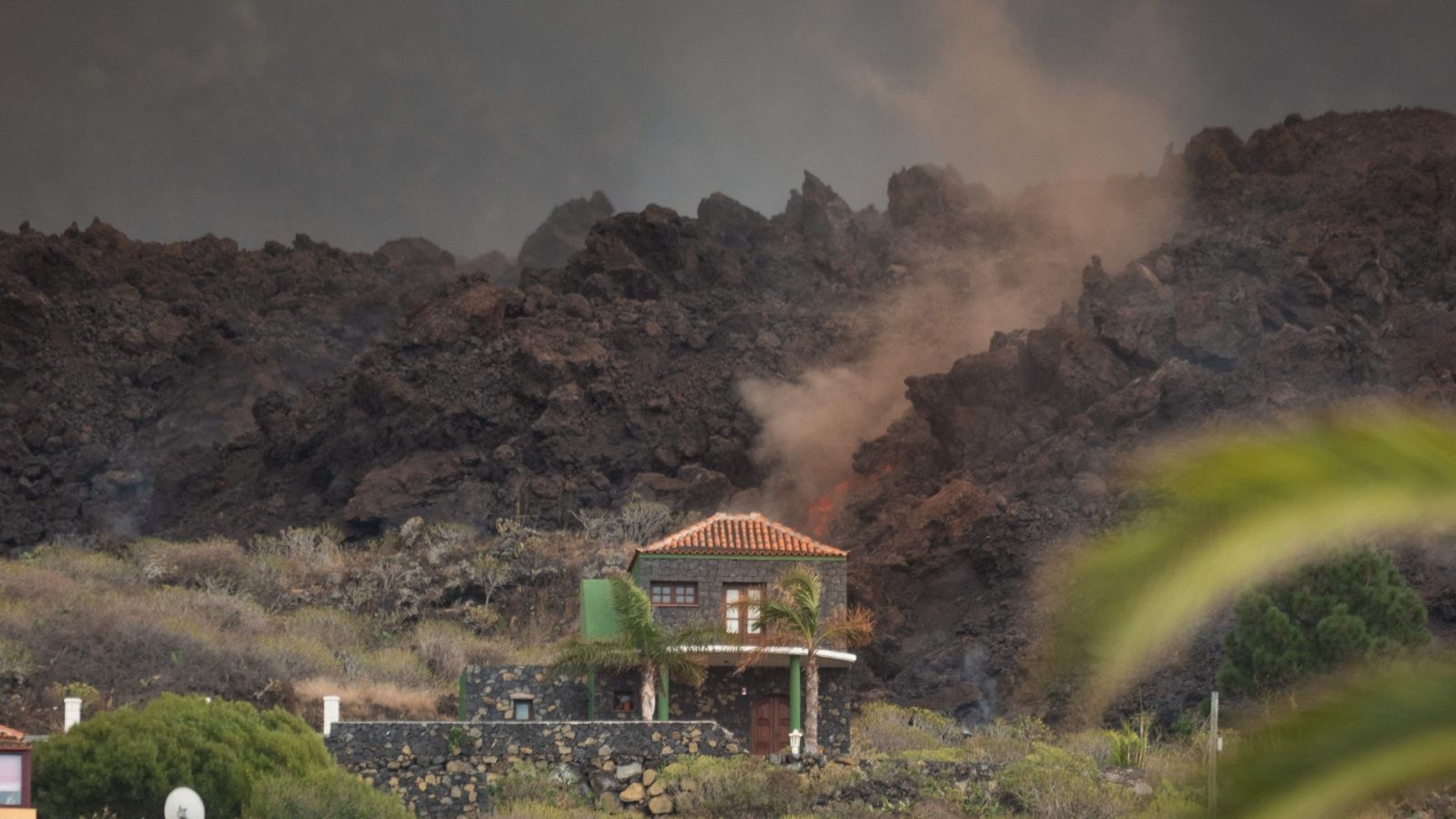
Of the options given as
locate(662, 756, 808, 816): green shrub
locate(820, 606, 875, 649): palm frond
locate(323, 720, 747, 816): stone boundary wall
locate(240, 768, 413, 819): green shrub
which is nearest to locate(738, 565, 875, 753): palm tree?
locate(820, 606, 875, 649): palm frond

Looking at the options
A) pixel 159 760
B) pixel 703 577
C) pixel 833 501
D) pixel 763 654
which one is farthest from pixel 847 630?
pixel 833 501

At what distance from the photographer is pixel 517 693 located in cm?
3547

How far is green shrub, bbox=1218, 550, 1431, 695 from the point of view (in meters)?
34.8

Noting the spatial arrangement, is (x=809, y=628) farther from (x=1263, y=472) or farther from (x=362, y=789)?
(x=1263, y=472)

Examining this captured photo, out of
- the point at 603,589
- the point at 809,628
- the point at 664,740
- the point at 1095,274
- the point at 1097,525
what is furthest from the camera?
the point at 1095,274

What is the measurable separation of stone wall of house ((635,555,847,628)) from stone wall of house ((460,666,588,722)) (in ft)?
6.77

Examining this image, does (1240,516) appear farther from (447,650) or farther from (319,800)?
(447,650)

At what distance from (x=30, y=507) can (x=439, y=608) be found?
2986 cm

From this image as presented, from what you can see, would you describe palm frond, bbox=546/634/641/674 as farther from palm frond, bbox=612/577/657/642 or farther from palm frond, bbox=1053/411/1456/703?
palm frond, bbox=1053/411/1456/703

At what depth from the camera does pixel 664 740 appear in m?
30.8

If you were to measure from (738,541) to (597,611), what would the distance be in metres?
3.23

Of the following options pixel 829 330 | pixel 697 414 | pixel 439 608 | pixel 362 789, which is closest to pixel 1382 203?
pixel 829 330

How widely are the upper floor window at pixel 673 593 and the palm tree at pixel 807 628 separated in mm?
1743

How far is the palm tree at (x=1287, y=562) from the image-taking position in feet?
8.89
